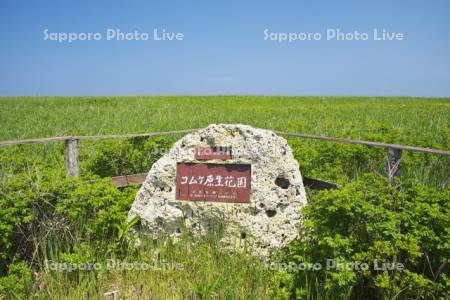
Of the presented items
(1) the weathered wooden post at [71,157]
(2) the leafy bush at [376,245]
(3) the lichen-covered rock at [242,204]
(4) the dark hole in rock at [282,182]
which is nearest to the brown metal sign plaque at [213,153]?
(3) the lichen-covered rock at [242,204]

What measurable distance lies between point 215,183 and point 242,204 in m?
0.39

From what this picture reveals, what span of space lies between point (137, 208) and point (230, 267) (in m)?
1.40

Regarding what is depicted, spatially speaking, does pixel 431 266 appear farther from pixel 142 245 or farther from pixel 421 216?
pixel 142 245

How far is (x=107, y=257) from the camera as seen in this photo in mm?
4531

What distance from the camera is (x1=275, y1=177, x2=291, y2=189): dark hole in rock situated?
191 inches

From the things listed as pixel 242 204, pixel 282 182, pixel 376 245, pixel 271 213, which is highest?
pixel 282 182

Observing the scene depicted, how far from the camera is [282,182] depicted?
4867 mm

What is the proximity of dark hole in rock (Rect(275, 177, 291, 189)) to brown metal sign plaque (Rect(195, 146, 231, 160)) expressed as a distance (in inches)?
25.0

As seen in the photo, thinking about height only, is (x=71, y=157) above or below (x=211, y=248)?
above

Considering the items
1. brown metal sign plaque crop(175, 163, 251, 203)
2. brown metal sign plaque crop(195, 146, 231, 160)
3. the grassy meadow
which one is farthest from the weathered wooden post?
brown metal sign plaque crop(195, 146, 231, 160)

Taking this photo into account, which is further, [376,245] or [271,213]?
[271,213]

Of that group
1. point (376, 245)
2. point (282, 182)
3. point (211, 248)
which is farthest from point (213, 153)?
point (376, 245)

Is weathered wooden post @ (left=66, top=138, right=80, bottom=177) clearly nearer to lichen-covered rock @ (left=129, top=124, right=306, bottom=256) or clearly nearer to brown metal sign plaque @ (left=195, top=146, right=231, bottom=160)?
lichen-covered rock @ (left=129, top=124, right=306, bottom=256)

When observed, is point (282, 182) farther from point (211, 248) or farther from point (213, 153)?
point (211, 248)
